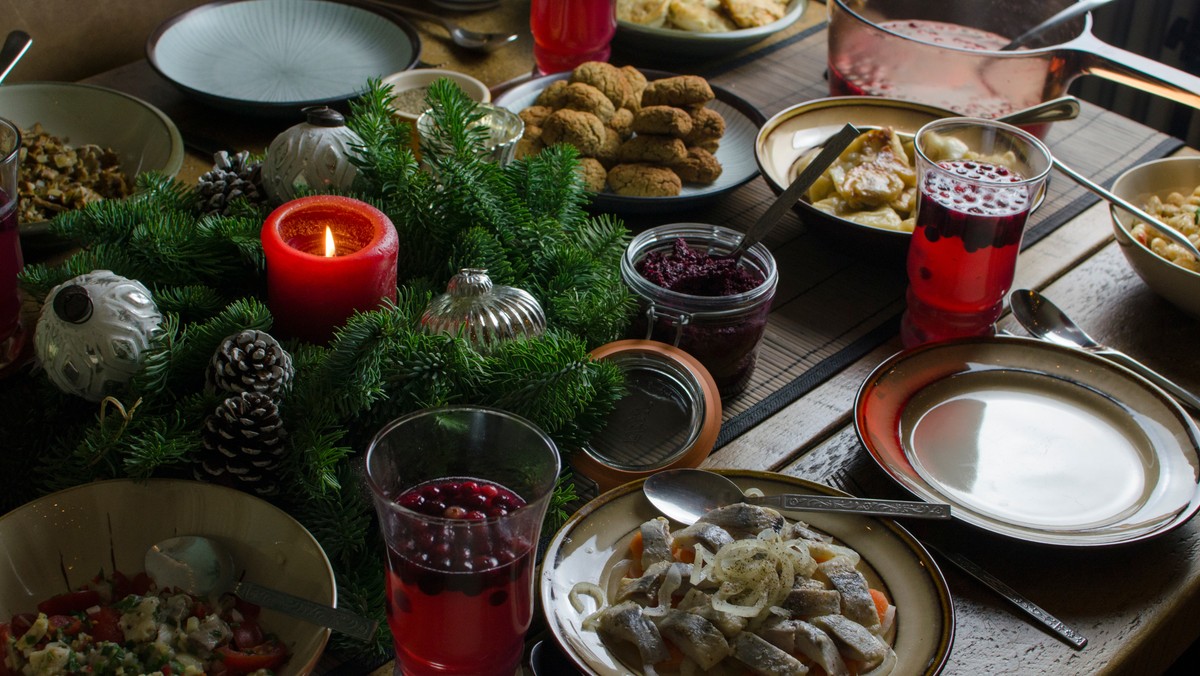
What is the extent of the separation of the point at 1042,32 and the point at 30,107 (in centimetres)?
159

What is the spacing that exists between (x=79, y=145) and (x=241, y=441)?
868 millimetres

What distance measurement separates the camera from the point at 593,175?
57.1 inches

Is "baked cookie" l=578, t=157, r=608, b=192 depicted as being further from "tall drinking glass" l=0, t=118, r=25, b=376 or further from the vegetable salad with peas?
the vegetable salad with peas

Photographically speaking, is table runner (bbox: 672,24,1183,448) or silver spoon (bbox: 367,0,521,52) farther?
silver spoon (bbox: 367,0,521,52)

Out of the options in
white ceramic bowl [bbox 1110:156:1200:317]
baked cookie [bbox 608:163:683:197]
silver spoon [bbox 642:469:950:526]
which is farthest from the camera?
baked cookie [bbox 608:163:683:197]

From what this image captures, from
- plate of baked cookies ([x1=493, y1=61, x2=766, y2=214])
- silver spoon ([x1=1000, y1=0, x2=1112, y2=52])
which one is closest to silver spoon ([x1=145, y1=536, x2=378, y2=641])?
plate of baked cookies ([x1=493, y1=61, x2=766, y2=214])

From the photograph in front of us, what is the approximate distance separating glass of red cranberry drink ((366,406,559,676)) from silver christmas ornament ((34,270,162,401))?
31cm

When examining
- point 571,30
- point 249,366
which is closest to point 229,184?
point 249,366

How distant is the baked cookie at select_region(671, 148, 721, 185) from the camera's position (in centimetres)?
148

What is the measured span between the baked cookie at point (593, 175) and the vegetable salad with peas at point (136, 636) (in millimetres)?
786

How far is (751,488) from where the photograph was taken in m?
0.98

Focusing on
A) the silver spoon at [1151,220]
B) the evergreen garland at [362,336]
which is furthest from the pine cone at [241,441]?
the silver spoon at [1151,220]

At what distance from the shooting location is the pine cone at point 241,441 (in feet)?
2.91

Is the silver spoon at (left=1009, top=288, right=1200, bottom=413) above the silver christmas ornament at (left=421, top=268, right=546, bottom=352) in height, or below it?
below
